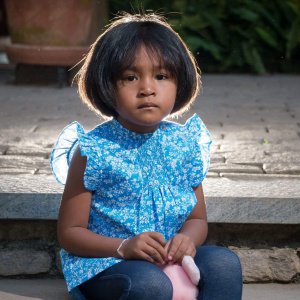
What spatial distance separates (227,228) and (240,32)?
572 centimetres

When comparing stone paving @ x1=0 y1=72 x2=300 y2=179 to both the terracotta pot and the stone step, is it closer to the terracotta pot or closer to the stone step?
the terracotta pot

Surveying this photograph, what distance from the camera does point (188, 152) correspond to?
3209 millimetres

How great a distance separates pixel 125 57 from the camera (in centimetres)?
302

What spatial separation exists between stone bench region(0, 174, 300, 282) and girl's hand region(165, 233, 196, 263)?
0.54m

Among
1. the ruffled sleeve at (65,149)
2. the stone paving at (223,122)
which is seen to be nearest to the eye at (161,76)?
the ruffled sleeve at (65,149)

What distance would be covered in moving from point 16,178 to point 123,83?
3.03ft

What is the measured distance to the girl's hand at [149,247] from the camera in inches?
115

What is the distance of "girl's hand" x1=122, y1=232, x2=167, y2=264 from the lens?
291 cm

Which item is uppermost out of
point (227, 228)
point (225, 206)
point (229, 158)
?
point (225, 206)

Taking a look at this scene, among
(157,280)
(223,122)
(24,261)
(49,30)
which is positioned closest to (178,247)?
(157,280)

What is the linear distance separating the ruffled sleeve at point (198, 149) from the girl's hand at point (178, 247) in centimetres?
28

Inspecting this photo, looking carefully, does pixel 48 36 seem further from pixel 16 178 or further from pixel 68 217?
pixel 68 217

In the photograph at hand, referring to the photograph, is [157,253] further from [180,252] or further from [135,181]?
[135,181]

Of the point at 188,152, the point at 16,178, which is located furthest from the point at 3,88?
the point at 188,152
